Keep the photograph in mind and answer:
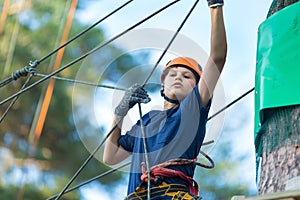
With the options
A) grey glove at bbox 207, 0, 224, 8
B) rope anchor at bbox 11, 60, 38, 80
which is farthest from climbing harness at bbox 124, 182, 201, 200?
rope anchor at bbox 11, 60, 38, 80

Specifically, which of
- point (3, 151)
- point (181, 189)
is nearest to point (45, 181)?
point (3, 151)

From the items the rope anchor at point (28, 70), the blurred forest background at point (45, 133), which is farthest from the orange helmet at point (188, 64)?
the blurred forest background at point (45, 133)

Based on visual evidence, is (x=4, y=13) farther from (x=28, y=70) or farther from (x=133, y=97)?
(x=133, y=97)

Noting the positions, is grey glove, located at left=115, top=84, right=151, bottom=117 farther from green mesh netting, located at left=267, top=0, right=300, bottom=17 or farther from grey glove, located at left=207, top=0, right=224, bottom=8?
green mesh netting, located at left=267, top=0, right=300, bottom=17

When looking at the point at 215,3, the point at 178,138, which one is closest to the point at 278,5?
the point at 215,3

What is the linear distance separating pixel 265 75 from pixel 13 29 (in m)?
5.65

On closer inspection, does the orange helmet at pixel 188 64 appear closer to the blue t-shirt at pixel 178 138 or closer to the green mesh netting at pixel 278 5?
the blue t-shirt at pixel 178 138

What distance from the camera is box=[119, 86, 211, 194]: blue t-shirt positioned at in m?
2.42

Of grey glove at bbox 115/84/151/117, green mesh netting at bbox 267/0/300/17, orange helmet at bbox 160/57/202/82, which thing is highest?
green mesh netting at bbox 267/0/300/17

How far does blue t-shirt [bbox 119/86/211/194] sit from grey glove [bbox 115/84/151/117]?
9 cm

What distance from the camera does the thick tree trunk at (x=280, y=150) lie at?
2090 mm

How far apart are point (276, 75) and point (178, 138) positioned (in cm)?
38

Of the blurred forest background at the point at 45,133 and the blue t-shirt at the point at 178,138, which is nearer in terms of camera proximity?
the blue t-shirt at the point at 178,138

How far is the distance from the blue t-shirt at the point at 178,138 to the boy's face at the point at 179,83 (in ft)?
0.18
